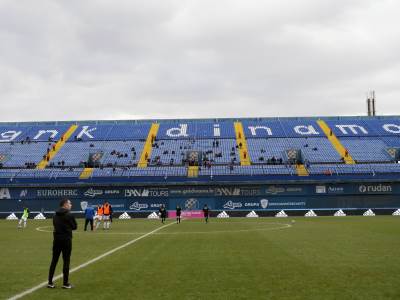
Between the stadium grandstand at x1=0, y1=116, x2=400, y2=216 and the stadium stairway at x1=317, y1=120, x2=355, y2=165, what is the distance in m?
0.15

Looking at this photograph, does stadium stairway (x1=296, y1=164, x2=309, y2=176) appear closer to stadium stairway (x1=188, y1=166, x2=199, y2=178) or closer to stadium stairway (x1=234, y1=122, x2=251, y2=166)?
stadium stairway (x1=234, y1=122, x2=251, y2=166)

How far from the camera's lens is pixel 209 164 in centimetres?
7269

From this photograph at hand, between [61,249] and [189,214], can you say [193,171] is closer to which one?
[189,214]

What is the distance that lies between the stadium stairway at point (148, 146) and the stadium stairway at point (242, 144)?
13.6 m

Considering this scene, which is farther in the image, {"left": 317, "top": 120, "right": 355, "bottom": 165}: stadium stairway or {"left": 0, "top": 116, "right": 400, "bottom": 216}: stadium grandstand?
{"left": 317, "top": 120, "right": 355, "bottom": 165}: stadium stairway

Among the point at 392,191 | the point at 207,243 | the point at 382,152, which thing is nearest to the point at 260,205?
the point at 392,191

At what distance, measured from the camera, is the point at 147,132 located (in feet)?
286

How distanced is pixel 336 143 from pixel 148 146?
28.9m

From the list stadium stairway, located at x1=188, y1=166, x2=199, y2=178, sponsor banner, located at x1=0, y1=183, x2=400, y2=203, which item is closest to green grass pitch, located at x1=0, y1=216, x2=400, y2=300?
sponsor banner, located at x1=0, y1=183, x2=400, y2=203

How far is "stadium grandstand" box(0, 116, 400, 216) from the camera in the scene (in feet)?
219

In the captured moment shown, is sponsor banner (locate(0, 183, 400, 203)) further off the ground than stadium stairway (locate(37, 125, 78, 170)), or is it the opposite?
stadium stairway (locate(37, 125, 78, 170))

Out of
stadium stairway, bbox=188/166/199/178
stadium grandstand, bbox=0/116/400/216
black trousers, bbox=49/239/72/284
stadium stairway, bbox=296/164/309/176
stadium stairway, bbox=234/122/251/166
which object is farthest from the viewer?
stadium stairway, bbox=234/122/251/166

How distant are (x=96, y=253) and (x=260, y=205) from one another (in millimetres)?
48431

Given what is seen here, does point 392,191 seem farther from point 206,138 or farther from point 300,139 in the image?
point 206,138
